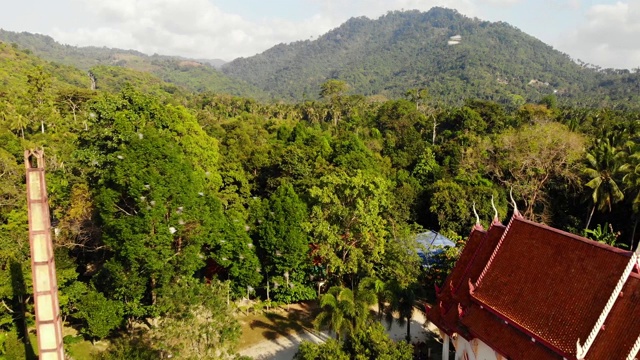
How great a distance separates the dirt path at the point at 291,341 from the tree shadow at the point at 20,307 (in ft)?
32.9

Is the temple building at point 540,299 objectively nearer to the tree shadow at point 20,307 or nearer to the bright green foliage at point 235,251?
the bright green foliage at point 235,251

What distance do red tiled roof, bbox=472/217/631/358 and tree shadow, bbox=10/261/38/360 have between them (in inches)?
802

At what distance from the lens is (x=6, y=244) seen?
2077cm

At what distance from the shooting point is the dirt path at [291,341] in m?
21.6

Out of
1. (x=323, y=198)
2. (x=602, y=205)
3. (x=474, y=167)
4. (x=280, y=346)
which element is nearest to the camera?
(x=280, y=346)

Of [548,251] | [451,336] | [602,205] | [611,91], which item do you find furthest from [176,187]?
[611,91]

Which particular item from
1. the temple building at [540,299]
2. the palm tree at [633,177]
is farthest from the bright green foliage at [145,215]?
the palm tree at [633,177]

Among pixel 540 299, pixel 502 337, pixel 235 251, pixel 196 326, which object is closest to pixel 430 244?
pixel 235 251

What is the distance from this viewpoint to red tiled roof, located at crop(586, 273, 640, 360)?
11320mm

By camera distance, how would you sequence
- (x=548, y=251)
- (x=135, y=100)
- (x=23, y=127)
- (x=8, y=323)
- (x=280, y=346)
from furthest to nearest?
(x=23, y=127) < (x=135, y=100) < (x=280, y=346) < (x=8, y=323) < (x=548, y=251)

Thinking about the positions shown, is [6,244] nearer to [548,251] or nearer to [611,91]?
[548,251]

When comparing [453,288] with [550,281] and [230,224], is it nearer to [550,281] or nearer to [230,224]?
[550,281]

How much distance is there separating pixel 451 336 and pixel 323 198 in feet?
33.3

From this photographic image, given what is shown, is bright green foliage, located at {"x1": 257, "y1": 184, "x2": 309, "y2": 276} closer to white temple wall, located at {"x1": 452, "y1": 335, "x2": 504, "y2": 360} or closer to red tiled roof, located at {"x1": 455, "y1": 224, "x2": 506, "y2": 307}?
red tiled roof, located at {"x1": 455, "y1": 224, "x2": 506, "y2": 307}
